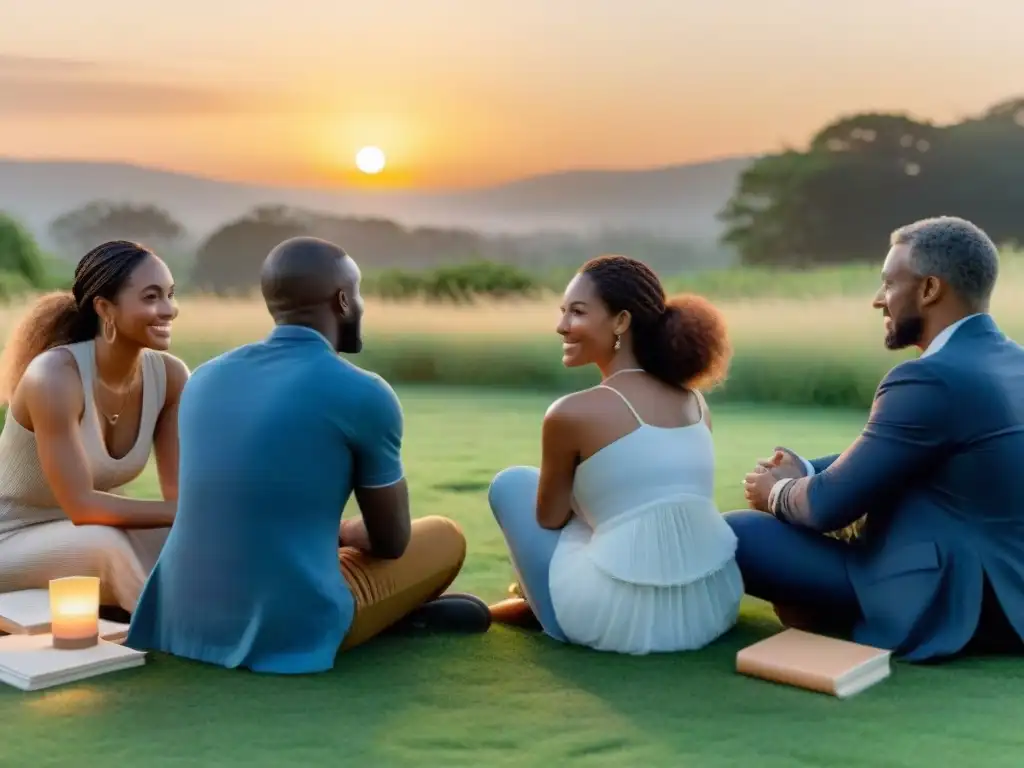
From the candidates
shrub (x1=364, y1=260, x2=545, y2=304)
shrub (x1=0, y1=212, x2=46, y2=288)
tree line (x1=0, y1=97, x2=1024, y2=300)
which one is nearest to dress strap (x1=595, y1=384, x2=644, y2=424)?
tree line (x1=0, y1=97, x2=1024, y2=300)

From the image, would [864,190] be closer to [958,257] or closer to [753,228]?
[753,228]

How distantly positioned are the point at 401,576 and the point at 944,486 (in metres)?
1.29

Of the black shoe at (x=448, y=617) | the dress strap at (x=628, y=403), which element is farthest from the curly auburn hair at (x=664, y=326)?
the black shoe at (x=448, y=617)

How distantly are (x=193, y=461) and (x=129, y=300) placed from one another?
73 centimetres

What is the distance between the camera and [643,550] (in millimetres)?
2691

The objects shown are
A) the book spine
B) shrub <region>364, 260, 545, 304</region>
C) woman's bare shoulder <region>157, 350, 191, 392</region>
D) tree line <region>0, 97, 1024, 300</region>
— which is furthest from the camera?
shrub <region>364, 260, 545, 304</region>

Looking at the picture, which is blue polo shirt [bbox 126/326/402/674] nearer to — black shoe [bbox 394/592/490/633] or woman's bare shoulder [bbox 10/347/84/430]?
black shoe [bbox 394/592/490/633]

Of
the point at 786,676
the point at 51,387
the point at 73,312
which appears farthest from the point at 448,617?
the point at 73,312

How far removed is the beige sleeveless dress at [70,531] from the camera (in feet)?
9.85

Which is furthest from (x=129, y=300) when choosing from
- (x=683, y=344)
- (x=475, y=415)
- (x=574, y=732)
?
(x=475, y=415)

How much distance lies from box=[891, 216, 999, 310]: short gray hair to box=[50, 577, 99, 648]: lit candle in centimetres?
204

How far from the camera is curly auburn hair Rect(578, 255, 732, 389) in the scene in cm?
275

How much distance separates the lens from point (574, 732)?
7.41 ft

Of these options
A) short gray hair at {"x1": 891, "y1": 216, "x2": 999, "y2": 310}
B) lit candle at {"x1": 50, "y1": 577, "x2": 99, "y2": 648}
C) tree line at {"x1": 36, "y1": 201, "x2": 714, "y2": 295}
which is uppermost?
tree line at {"x1": 36, "y1": 201, "x2": 714, "y2": 295}
